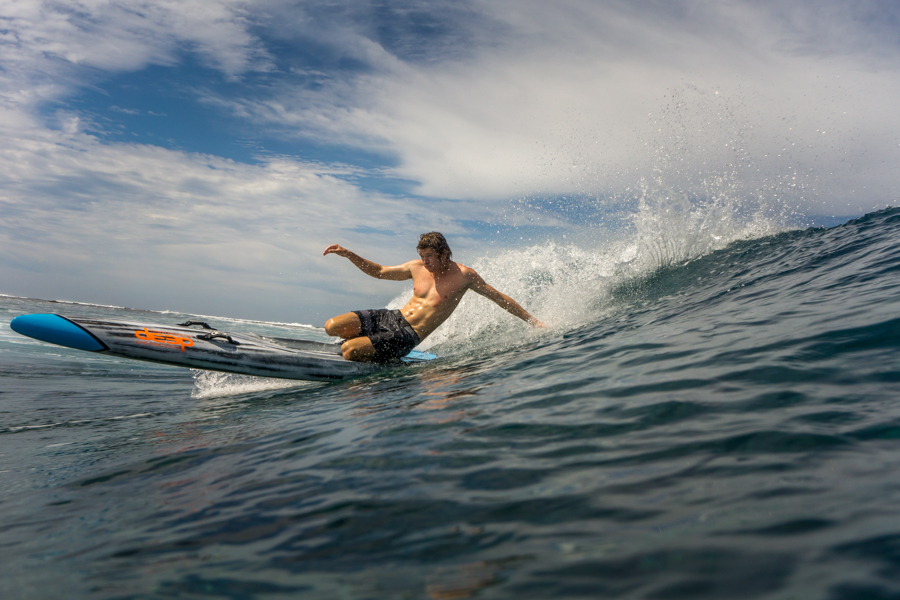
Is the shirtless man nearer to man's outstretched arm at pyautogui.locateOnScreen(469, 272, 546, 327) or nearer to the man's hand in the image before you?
man's outstretched arm at pyautogui.locateOnScreen(469, 272, 546, 327)

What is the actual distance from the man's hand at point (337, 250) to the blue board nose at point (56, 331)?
3.15 meters

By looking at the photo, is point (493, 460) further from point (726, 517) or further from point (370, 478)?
point (726, 517)

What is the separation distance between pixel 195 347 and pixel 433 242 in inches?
136

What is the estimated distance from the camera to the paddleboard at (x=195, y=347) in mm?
6105

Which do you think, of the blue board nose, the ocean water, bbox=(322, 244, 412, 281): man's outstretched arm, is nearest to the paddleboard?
the blue board nose

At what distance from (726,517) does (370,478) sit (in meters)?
1.61

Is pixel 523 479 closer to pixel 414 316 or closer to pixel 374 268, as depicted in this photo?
pixel 414 316

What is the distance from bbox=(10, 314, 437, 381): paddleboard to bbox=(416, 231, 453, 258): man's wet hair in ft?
6.24

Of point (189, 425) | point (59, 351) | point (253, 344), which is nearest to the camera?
point (189, 425)

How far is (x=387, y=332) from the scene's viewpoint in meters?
7.20

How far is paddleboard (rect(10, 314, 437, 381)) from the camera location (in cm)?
611

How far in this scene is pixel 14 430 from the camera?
197 inches

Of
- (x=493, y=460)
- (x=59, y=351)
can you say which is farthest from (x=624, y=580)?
(x=59, y=351)

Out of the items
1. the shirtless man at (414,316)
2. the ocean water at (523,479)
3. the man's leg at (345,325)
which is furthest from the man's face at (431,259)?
the ocean water at (523,479)
